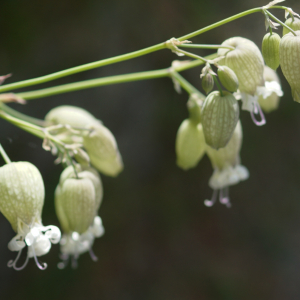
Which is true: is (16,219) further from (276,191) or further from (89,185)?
(276,191)

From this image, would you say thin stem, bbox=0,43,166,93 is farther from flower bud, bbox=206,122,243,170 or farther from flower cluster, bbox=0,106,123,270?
flower bud, bbox=206,122,243,170

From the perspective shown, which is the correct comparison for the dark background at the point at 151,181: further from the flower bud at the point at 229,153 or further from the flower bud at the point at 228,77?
the flower bud at the point at 228,77

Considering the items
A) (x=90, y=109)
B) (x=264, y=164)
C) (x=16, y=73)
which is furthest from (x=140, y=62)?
(x=264, y=164)

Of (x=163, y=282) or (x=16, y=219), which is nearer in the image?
(x=16, y=219)

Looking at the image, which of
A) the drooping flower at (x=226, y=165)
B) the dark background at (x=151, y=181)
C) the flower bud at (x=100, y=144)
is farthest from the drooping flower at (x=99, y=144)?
the dark background at (x=151, y=181)

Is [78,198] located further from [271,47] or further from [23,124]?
[271,47]

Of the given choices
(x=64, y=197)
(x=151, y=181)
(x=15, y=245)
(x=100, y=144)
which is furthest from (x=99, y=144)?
(x=151, y=181)

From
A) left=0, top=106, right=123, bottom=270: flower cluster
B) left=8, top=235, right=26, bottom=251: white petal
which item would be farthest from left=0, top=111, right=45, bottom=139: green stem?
left=8, top=235, right=26, bottom=251: white petal
